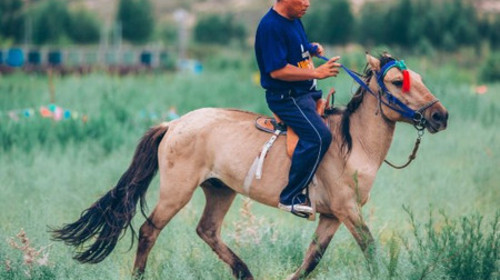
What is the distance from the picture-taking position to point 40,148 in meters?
12.0

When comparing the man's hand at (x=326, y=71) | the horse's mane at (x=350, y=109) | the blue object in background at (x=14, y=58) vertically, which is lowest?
the blue object in background at (x=14, y=58)

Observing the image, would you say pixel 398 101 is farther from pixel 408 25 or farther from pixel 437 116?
pixel 408 25

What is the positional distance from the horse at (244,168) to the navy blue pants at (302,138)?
0.54 feet

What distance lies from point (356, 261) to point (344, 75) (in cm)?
1404

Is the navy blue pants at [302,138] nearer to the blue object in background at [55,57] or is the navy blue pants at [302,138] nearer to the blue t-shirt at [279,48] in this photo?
the blue t-shirt at [279,48]

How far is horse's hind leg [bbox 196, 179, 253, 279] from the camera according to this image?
6496 millimetres

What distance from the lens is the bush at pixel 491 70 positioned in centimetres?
2811

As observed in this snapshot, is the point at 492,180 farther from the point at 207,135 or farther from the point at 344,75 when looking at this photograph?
the point at 344,75

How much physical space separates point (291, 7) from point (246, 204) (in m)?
2.02

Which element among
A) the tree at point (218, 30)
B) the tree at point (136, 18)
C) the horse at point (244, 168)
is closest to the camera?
the horse at point (244, 168)

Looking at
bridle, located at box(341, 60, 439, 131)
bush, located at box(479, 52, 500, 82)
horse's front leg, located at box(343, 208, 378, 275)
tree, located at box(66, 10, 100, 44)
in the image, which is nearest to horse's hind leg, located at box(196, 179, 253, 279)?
horse's front leg, located at box(343, 208, 378, 275)

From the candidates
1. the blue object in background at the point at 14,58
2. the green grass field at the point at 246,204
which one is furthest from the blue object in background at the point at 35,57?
the green grass field at the point at 246,204

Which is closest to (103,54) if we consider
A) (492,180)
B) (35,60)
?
(35,60)

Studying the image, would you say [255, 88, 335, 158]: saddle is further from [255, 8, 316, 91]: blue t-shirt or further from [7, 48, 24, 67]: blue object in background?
[7, 48, 24, 67]: blue object in background
